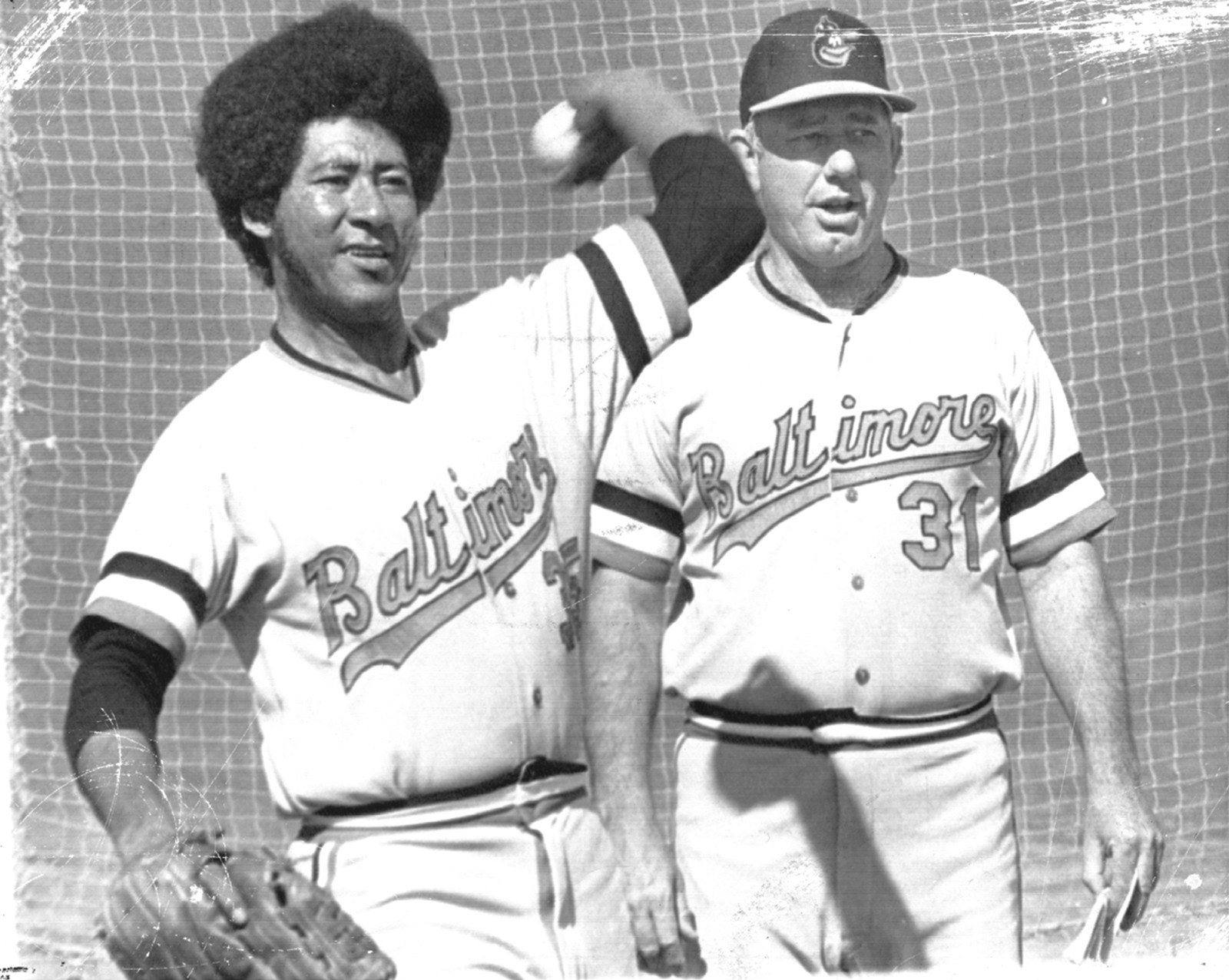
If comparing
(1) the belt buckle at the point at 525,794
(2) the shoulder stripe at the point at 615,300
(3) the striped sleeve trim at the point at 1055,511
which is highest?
(2) the shoulder stripe at the point at 615,300

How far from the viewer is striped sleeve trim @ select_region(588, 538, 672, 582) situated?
2.45 m

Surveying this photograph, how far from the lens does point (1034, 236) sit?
2971 millimetres

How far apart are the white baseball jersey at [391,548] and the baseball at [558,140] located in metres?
0.16

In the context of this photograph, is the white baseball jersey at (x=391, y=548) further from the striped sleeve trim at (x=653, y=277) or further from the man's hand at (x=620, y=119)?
the man's hand at (x=620, y=119)

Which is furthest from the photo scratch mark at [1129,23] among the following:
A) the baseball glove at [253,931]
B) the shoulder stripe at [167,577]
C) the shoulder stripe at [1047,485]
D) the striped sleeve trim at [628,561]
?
the baseball glove at [253,931]

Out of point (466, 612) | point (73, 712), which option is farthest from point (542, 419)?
point (73, 712)

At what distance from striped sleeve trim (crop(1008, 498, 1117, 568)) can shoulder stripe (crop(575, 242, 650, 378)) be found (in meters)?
0.64

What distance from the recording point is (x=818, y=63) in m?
2.54

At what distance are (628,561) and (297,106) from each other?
2.38ft

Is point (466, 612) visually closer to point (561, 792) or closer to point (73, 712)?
point (561, 792)

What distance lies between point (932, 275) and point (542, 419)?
2.27ft

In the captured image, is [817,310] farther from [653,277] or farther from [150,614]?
[150,614]

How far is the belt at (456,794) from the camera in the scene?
2078 millimetres

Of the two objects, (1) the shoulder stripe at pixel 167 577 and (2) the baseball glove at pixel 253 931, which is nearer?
(2) the baseball glove at pixel 253 931
